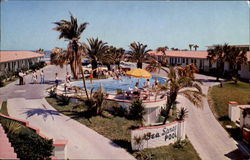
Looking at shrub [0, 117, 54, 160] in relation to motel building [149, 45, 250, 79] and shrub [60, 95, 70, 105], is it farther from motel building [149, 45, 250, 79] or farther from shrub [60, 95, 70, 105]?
motel building [149, 45, 250, 79]

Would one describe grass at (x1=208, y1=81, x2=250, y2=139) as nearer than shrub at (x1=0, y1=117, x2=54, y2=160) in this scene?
No

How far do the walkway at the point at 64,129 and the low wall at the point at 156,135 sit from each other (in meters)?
0.97

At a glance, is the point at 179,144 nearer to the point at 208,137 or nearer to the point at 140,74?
the point at 208,137

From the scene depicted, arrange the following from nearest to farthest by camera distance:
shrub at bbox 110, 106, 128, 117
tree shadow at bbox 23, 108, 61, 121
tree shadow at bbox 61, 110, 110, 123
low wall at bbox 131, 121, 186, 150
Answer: low wall at bbox 131, 121, 186, 150, tree shadow at bbox 23, 108, 61, 121, tree shadow at bbox 61, 110, 110, 123, shrub at bbox 110, 106, 128, 117

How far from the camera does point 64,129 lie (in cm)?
1480

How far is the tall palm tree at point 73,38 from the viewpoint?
57.2 feet

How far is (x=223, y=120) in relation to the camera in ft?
67.3

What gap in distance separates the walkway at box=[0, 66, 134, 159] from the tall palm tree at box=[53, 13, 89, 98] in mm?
3468

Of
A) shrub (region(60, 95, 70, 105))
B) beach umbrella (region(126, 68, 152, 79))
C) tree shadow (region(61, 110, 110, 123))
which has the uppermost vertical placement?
beach umbrella (region(126, 68, 152, 79))

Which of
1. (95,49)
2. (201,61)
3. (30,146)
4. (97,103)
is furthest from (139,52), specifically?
(30,146)

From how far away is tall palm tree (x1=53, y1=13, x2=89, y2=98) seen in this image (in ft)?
57.2

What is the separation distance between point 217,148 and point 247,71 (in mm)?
23691

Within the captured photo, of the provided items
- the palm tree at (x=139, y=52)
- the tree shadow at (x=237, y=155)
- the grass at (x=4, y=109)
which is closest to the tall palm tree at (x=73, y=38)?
the grass at (x=4, y=109)

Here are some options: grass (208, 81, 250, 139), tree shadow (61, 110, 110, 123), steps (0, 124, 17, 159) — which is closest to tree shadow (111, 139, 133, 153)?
tree shadow (61, 110, 110, 123)
